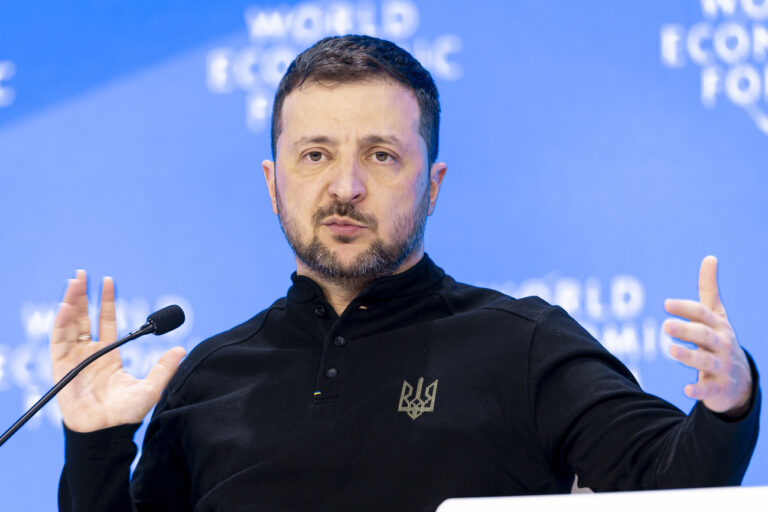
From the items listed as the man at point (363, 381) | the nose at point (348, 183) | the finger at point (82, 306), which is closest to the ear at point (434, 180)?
the man at point (363, 381)

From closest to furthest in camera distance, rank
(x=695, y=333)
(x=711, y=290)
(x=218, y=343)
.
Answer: (x=695, y=333) < (x=711, y=290) < (x=218, y=343)

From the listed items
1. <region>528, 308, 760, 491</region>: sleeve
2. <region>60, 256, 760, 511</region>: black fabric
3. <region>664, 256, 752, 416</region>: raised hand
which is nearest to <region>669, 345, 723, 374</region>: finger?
<region>664, 256, 752, 416</region>: raised hand

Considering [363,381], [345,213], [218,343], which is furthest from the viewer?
[218,343]

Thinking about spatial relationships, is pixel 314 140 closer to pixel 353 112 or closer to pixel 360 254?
pixel 353 112

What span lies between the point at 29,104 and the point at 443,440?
1679 millimetres

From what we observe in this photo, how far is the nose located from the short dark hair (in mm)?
175

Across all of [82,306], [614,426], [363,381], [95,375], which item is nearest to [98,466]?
[95,375]

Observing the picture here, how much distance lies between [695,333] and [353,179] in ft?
2.57

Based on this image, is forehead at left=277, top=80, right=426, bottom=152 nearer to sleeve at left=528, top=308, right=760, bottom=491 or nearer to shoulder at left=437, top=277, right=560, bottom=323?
shoulder at left=437, top=277, right=560, bottom=323

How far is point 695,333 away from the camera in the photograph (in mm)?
958

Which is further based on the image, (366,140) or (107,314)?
(366,140)

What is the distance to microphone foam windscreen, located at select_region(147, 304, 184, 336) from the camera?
1401 millimetres

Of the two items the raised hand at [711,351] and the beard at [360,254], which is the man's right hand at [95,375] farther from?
the raised hand at [711,351]

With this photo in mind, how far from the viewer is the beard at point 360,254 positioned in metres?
1.61
